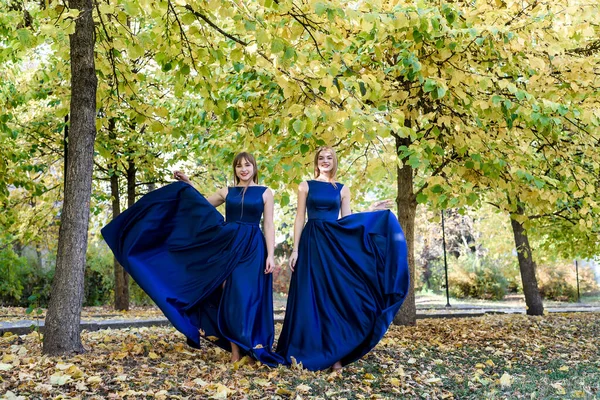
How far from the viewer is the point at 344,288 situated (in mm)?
5824

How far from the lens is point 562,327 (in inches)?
398

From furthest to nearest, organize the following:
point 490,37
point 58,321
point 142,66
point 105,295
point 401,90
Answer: point 105,295 → point 142,66 → point 401,90 → point 490,37 → point 58,321

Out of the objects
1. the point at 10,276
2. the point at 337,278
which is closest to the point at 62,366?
the point at 337,278

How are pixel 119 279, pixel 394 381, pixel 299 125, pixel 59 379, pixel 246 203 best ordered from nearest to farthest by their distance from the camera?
pixel 59 379
pixel 299 125
pixel 394 381
pixel 246 203
pixel 119 279

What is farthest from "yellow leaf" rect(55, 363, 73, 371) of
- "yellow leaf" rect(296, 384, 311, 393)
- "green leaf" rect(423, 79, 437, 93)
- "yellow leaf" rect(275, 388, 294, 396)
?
"green leaf" rect(423, 79, 437, 93)

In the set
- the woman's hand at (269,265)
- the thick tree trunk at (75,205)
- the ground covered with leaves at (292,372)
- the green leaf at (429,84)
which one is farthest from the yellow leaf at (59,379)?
the green leaf at (429,84)

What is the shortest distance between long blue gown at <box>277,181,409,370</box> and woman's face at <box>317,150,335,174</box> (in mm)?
137

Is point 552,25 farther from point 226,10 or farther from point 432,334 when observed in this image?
point 432,334

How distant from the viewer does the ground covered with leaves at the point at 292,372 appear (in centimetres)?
444

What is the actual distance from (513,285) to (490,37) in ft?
73.5

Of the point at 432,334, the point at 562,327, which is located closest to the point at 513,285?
the point at 562,327

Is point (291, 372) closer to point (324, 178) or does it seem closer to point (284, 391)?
point (284, 391)

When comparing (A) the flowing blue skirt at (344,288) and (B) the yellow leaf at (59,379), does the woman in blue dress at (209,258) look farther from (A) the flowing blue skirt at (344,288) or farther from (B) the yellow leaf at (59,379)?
(B) the yellow leaf at (59,379)

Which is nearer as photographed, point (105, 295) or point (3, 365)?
point (3, 365)
